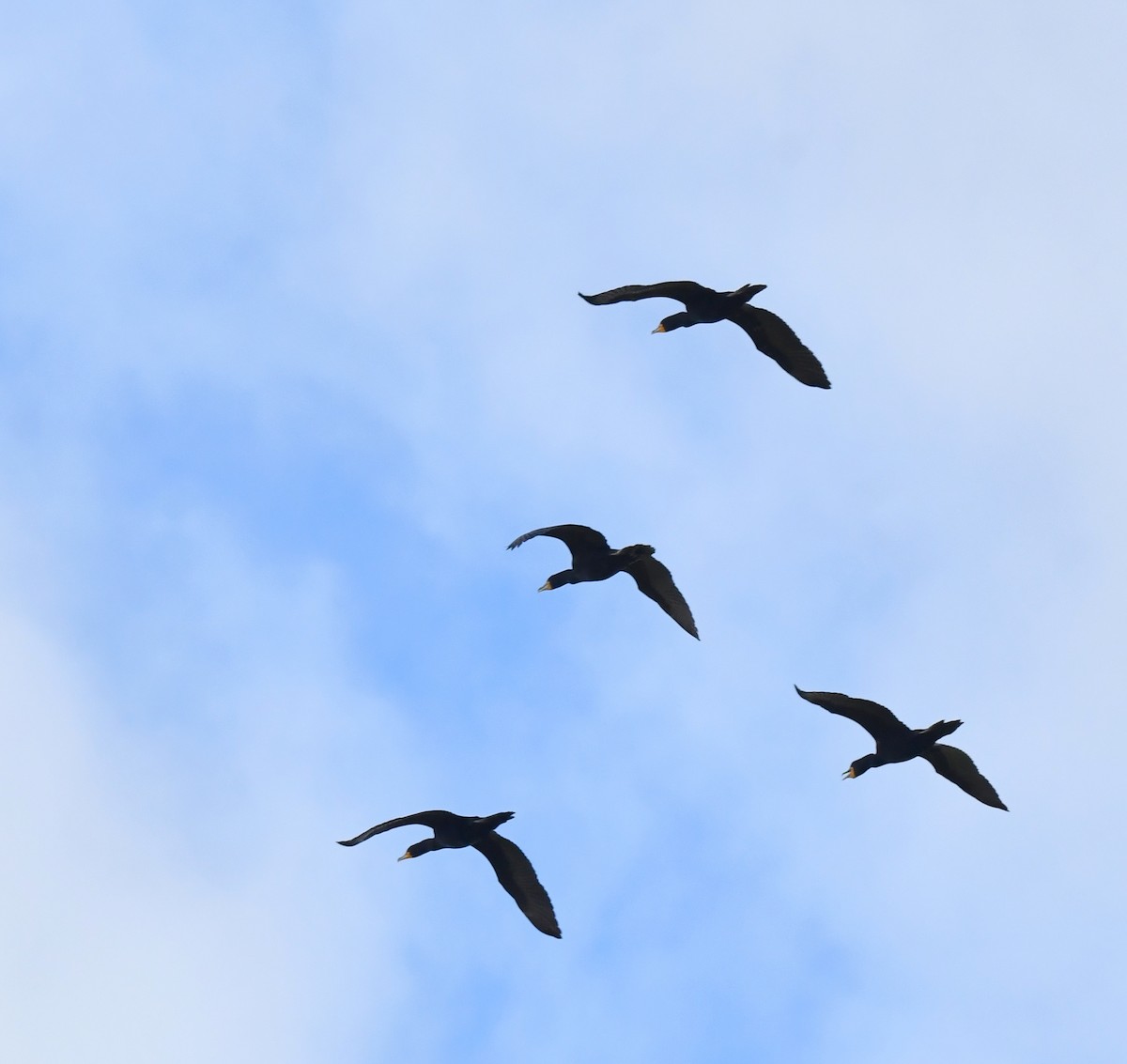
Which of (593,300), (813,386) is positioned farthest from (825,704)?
(593,300)

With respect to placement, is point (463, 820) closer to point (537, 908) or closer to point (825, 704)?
point (537, 908)

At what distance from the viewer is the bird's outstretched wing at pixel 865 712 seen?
117ft

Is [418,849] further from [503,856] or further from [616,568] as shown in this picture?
[616,568]

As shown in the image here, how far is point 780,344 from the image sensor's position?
37.9 metres

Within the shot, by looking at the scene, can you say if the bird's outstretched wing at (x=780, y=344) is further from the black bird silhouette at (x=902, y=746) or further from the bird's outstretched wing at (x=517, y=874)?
the bird's outstretched wing at (x=517, y=874)

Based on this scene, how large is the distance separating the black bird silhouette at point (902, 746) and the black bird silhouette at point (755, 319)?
610 centimetres

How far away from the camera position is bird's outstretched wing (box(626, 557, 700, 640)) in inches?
1538

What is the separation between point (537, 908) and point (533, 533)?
22.5 feet

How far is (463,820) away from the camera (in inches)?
1411

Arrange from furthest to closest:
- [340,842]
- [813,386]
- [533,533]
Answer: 1. [813,386]
2. [533,533]
3. [340,842]

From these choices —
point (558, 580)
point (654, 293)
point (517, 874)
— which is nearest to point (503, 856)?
point (517, 874)

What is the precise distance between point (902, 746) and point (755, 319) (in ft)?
28.0

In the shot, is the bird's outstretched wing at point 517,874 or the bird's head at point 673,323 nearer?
the bird's outstretched wing at point 517,874

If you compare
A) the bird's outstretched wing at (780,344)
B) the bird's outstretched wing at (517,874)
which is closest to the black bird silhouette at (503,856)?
the bird's outstretched wing at (517,874)
